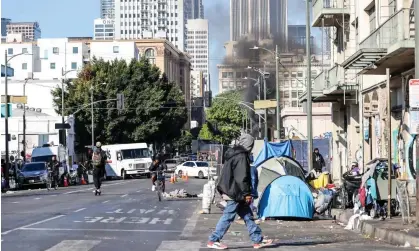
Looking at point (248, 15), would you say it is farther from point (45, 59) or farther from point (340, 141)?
point (340, 141)

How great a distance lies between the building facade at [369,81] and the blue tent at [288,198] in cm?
249

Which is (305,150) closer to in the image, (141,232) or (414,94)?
(414,94)

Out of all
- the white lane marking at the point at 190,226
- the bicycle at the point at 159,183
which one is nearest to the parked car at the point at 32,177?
the bicycle at the point at 159,183

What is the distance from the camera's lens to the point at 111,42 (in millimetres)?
133250

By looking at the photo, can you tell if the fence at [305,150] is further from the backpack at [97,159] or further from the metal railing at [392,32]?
the metal railing at [392,32]

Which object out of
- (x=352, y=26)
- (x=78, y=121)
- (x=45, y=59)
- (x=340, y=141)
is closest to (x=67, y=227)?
(x=352, y=26)

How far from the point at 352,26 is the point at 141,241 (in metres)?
26.2

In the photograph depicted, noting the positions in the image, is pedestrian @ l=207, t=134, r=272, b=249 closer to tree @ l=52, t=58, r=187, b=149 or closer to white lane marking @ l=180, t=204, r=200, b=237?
white lane marking @ l=180, t=204, r=200, b=237

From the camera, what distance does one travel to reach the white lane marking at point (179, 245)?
1246 centimetres

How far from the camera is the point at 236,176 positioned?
40.7 feet

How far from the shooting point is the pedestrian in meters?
12.3

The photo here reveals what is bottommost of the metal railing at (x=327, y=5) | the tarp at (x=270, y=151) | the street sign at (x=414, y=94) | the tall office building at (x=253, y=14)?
the tarp at (x=270, y=151)

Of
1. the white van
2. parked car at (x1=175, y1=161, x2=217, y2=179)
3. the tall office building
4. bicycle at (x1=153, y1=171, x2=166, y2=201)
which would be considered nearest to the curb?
bicycle at (x1=153, y1=171, x2=166, y2=201)

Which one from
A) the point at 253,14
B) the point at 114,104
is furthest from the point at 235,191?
the point at 253,14
